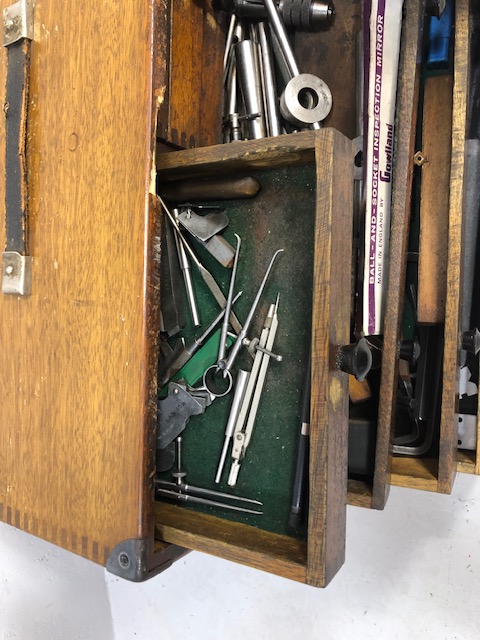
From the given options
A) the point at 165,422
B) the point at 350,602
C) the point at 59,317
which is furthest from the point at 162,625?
the point at 59,317

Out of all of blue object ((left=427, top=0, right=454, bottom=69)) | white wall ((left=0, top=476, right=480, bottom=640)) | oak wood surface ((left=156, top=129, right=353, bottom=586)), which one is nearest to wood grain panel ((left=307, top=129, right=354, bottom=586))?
oak wood surface ((left=156, top=129, right=353, bottom=586))

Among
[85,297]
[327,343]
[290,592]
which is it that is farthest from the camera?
[290,592]

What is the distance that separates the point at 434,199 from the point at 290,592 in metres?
0.73

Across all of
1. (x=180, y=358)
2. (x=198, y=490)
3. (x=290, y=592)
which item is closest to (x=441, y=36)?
(x=180, y=358)

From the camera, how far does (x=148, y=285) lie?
2.15 ft

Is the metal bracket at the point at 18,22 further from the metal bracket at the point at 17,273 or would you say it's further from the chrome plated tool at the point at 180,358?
the chrome plated tool at the point at 180,358

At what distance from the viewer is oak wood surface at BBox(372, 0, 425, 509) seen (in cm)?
71

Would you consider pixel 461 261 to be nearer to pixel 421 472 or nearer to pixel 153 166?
pixel 421 472

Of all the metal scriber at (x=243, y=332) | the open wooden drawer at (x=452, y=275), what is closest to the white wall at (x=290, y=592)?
the open wooden drawer at (x=452, y=275)

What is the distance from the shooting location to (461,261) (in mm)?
754

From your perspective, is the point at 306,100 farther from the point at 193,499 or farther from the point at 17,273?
the point at 193,499

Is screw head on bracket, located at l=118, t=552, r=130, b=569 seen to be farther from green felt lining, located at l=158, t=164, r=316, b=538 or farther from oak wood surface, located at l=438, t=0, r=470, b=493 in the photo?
oak wood surface, located at l=438, t=0, r=470, b=493

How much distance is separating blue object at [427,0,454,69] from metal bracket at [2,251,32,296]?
0.61 metres

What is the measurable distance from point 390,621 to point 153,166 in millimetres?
827
